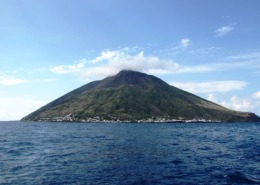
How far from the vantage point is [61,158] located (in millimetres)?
58656

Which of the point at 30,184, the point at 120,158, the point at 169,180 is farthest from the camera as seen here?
the point at 120,158

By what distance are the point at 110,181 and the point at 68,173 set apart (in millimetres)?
7936

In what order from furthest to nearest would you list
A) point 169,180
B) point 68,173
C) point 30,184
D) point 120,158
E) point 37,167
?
point 120,158, point 37,167, point 68,173, point 169,180, point 30,184

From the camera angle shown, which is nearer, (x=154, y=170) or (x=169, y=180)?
(x=169, y=180)

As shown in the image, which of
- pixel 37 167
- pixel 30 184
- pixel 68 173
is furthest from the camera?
pixel 37 167

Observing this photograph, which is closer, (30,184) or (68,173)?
(30,184)

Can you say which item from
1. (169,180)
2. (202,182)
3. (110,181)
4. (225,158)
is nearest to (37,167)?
(110,181)

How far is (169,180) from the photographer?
40.1m

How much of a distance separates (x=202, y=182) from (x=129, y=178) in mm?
9377

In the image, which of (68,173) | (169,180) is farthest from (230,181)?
(68,173)

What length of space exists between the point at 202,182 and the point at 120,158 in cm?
2239

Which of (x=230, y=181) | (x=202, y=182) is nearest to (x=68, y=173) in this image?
(x=202, y=182)

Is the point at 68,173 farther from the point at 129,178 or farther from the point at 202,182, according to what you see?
the point at 202,182

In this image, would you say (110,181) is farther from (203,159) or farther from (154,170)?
(203,159)
